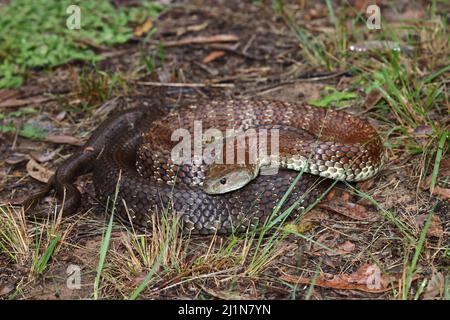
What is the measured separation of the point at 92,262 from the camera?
17.5 ft

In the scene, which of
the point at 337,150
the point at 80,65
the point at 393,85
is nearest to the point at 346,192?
the point at 337,150

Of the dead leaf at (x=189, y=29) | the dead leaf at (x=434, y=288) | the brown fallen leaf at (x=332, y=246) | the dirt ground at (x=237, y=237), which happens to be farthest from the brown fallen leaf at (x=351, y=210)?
the dead leaf at (x=189, y=29)

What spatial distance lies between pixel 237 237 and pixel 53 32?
17.0ft

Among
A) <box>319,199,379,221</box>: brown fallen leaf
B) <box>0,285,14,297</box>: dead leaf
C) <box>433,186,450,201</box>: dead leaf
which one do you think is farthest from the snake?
<box>0,285,14,297</box>: dead leaf

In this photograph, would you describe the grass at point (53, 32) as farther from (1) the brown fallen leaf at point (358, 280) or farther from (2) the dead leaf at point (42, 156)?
(1) the brown fallen leaf at point (358, 280)

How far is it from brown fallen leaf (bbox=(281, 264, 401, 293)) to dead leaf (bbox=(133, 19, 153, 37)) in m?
5.42

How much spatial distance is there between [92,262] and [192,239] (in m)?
0.91

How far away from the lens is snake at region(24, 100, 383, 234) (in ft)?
18.8

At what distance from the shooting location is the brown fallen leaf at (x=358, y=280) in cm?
482

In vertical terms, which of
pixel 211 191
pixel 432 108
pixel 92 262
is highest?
pixel 432 108

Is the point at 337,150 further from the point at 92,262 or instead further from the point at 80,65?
the point at 80,65

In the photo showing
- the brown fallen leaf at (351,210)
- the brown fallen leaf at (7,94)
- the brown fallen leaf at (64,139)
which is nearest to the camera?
the brown fallen leaf at (351,210)

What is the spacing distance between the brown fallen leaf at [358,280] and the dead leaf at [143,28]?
17.8 feet
